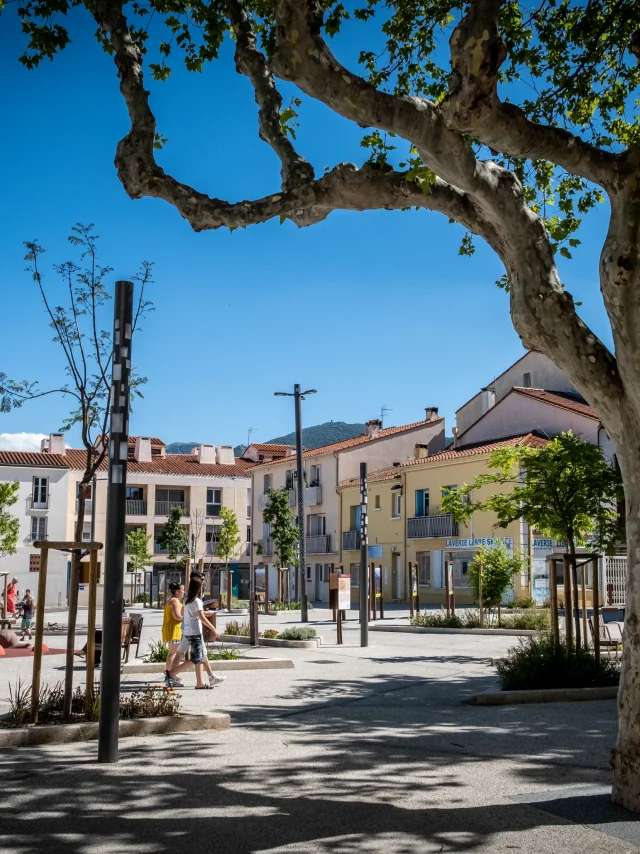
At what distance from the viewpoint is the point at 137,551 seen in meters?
60.4

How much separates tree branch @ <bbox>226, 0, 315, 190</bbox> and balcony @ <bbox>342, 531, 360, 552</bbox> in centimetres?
4478

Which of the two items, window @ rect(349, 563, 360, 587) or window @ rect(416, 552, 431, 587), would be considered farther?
window @ rect(349, 563, 360, 587)

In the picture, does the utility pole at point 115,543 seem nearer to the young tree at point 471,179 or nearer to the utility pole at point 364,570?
the young tree at point 471,179

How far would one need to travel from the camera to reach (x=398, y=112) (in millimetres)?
6609

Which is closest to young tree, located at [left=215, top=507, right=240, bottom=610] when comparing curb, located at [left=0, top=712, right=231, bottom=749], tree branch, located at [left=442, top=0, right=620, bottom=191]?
curb, located at [left=0, top=712, right=231, bottom=749]

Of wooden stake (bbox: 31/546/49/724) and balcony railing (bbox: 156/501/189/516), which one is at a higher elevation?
balcony railing (bbox: 156/501/189/516)

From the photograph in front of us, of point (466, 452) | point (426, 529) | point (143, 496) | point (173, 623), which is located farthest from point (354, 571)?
point (173, 623)

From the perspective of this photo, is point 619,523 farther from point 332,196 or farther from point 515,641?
point 332,196

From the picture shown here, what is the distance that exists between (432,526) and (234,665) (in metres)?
31.8

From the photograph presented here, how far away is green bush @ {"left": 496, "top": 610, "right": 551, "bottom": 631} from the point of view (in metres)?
23.3

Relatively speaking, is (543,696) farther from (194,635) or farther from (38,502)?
(38,502)

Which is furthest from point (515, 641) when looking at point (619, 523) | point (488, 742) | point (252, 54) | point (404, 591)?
point (404, 591)

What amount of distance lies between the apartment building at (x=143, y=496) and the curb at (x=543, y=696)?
49.3m

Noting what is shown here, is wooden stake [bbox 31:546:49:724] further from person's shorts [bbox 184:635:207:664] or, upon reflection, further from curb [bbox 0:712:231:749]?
person's shorts [bbox 184:635:207:664]
